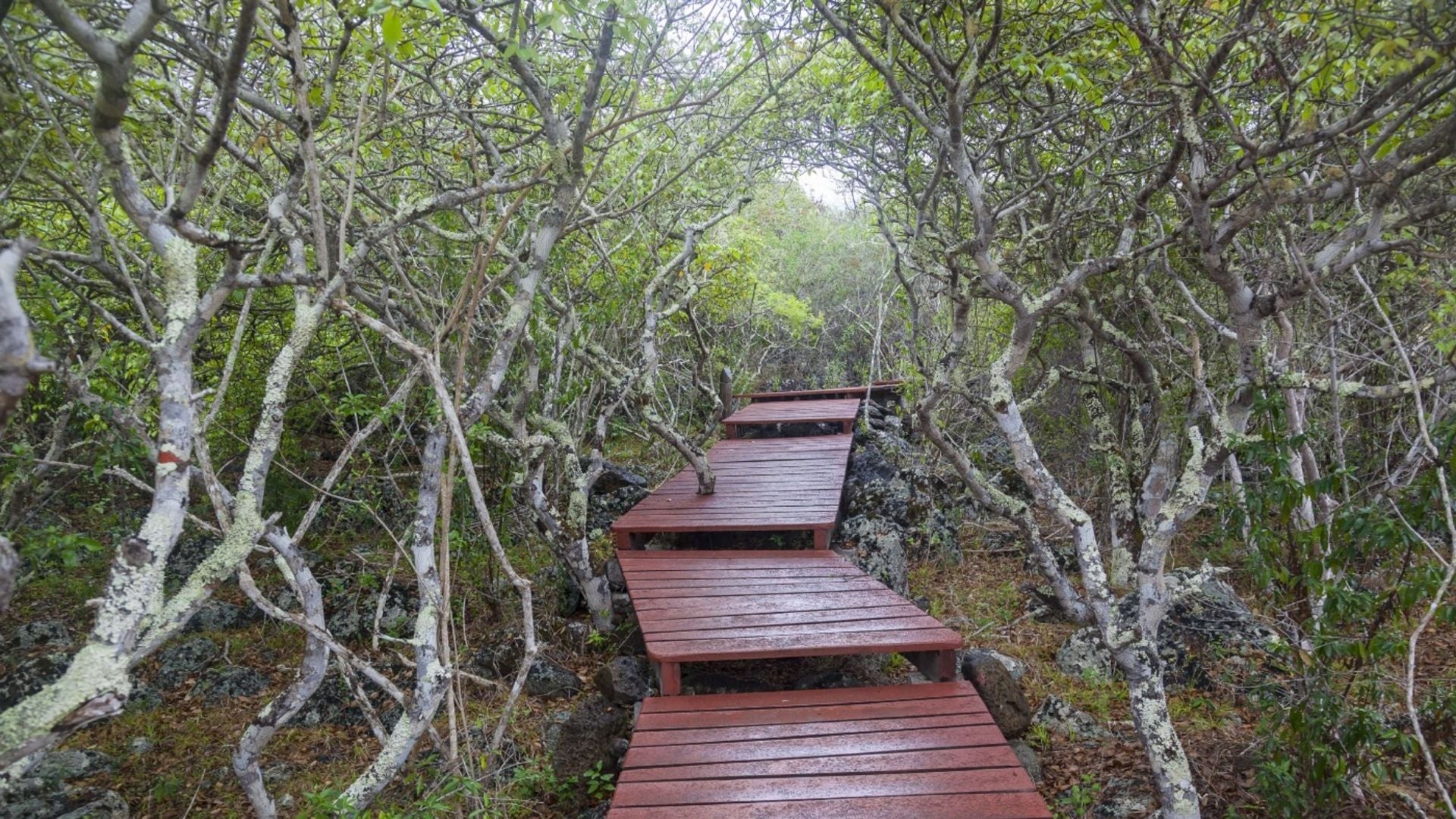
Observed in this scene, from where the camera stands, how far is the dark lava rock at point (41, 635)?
5367 mm

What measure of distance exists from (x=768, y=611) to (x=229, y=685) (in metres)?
3.62

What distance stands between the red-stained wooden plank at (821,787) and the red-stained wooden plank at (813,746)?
150 mm

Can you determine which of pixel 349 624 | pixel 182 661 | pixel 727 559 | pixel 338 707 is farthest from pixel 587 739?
pixel 182 661

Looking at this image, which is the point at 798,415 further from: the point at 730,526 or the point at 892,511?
the point at 730,526

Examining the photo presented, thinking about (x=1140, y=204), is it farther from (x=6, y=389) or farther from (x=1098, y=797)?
(x=6, y=389)

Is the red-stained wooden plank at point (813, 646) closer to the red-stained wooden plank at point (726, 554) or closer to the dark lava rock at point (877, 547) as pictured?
the red-stained wooden plank at point (726, 554)

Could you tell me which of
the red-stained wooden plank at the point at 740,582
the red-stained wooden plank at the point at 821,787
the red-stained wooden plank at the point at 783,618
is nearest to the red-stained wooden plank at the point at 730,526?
the red-stained wooden plank at the point at 740,582

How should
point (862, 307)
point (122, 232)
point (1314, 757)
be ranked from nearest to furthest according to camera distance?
point (1314, 757) → point (122, 232) → point (862, 307)

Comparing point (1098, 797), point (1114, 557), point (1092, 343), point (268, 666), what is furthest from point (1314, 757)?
point (268, 666)

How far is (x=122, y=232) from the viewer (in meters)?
→ 4.50

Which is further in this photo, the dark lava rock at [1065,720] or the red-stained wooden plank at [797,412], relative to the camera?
the red-stained wooden plank at [797,412]

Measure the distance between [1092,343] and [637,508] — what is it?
3747 millimetres

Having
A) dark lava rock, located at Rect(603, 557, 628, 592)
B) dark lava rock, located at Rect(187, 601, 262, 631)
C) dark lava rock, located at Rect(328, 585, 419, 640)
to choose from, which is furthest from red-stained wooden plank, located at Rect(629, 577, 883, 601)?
dark lava rock, located at Rect(187, 601, 262, 631)

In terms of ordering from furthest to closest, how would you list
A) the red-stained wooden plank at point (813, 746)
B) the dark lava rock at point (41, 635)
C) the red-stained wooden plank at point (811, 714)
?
the dark lava rock at point (41, 635) → the red-stained wooden plank at point (811, 714) → the red-stained wooden plank at point (813, 746)
